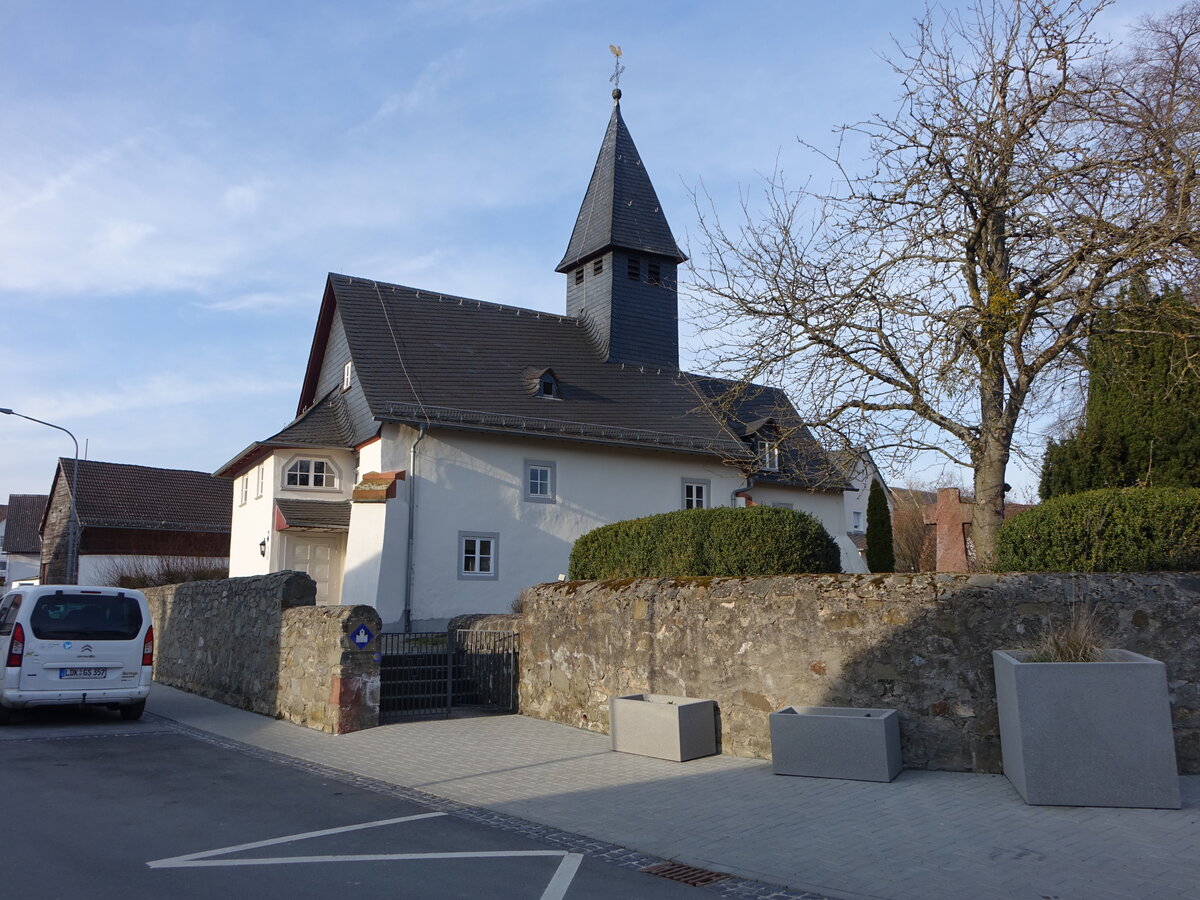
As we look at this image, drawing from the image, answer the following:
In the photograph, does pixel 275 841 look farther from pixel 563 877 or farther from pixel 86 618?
pixel 86 618

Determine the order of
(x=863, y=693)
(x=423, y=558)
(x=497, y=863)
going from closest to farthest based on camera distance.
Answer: (x=497, y=863) → (x=863, y=693) → (x=423, y=558)

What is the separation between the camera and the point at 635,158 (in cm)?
3294

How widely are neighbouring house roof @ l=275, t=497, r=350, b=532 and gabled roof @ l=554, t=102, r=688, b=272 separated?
11601 mm

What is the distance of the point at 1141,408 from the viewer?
1076cm

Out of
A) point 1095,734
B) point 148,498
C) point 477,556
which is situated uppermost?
point 148,498

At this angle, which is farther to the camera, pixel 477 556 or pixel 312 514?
pixel 312 514

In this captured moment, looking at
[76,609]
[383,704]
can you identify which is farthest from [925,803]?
[76,609]

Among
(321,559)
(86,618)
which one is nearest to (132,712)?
(86,618)

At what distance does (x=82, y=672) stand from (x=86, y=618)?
0.68m

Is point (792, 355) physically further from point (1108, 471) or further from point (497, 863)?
point (497, 863)

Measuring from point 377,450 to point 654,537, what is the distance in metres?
12.0

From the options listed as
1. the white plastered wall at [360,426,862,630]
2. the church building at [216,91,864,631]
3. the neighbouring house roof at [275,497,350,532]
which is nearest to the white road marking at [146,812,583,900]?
the church building at [216,91,864,631]

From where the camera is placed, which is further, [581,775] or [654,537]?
[654,537]

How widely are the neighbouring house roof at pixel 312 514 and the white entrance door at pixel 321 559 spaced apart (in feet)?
3.44
